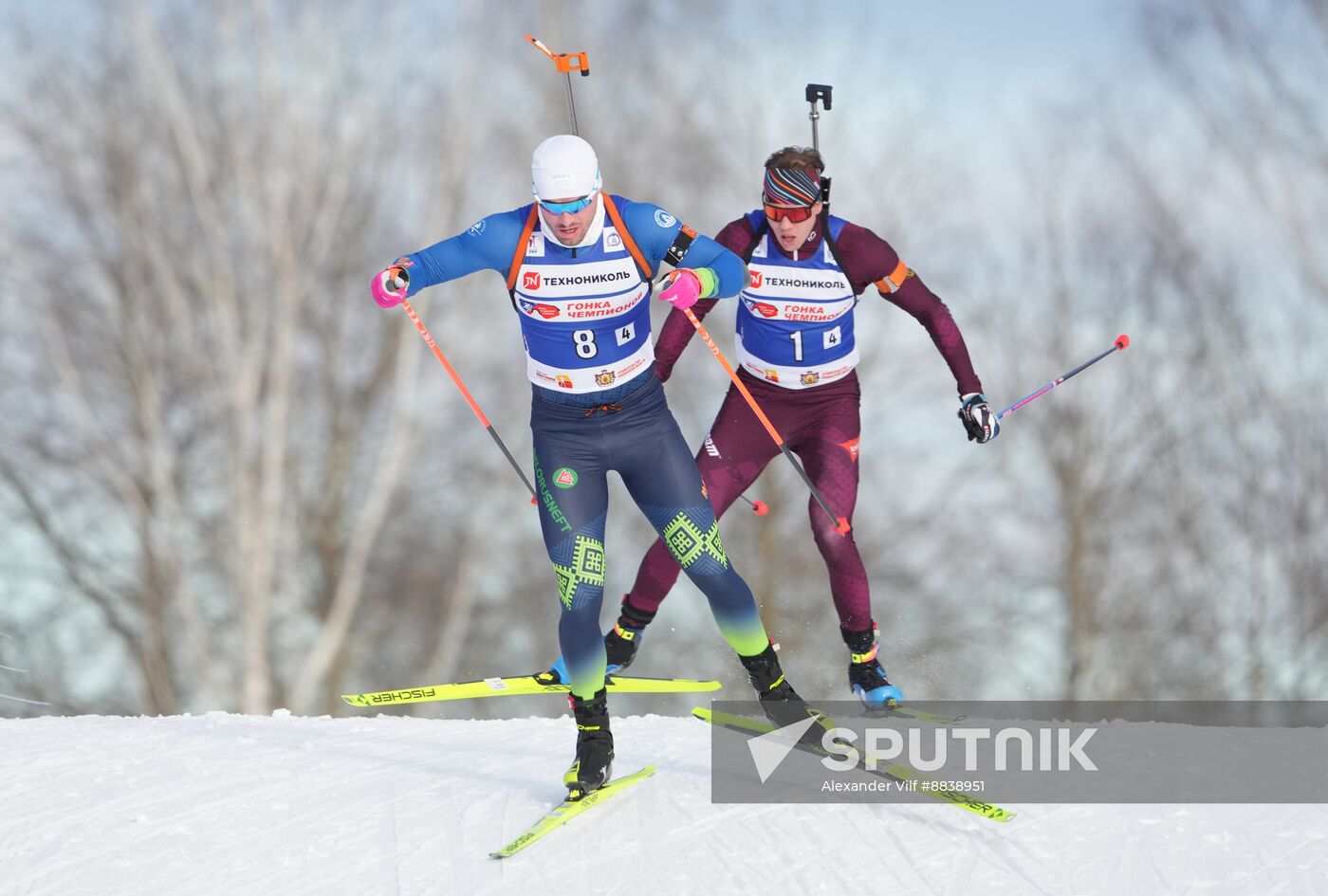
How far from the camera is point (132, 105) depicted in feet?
46.4

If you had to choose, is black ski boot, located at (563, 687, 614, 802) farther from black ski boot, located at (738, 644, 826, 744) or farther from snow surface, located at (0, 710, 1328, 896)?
black ski boot, located at (738, 644, 826, 744)

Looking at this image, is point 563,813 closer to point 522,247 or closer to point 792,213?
point 522,247

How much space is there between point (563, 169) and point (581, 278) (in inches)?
14.9

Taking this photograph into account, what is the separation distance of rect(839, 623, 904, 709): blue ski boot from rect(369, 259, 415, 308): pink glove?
7.60ft

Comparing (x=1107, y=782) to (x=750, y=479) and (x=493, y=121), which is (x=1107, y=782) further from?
(x=493, y=121)

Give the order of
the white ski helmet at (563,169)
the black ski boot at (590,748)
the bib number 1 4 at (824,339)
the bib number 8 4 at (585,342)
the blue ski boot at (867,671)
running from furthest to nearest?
1. the blue ski boot at (867,671)
2. the bib number 1 4 at (824,339)
3. the black ski boot at (590,748)
4. the bib number 8 4 at (585,342)
5. the white ski helmet at (563,169)

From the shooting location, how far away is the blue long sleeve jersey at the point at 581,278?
4.79m

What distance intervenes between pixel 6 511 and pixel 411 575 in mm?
4180

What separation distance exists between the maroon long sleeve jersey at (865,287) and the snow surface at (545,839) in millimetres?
1702

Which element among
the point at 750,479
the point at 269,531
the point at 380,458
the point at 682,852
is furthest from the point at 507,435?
the point at 682,852

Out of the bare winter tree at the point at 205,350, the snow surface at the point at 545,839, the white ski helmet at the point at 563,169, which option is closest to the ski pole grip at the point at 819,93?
the white ski helmet at the point at 563,169

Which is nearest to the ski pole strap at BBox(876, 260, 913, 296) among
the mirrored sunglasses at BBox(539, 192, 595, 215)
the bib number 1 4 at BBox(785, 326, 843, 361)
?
the bib number 1 4 at BBox(785, 326, 843, 361)

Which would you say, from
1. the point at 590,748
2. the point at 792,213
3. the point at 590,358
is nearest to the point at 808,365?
the point at 792,213

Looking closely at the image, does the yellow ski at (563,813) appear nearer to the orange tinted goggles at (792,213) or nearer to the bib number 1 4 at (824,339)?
the bib number 1 4 at (824,339)
